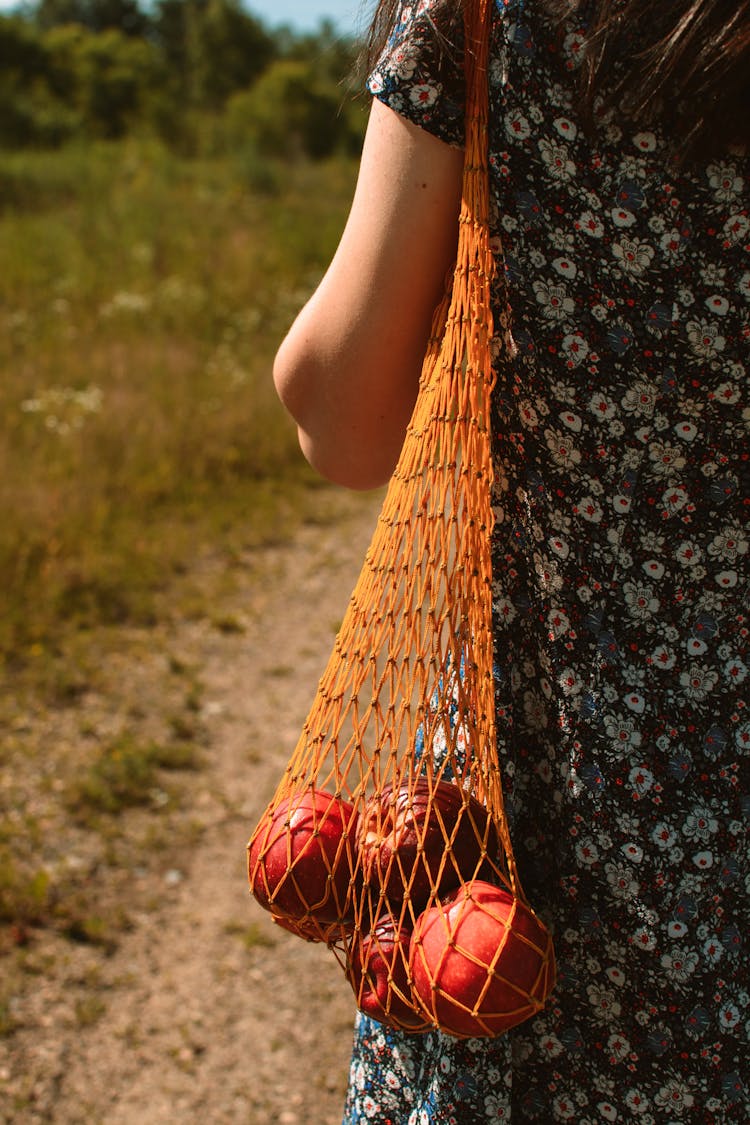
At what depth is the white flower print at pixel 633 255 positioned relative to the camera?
3.40 ft

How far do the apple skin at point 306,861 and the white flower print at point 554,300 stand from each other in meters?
0.57

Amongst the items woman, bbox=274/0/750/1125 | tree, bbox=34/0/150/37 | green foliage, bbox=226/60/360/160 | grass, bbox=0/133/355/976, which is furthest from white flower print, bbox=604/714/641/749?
tree, bbox=34/0/150/37

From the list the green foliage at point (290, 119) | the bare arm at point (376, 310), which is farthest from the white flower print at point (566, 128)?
the green foliage at point (290, 119)

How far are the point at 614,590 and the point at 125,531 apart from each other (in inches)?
164

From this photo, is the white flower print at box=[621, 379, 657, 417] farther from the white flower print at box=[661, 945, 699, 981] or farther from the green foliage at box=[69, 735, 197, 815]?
the green foliage at box=[69, 735, 197, 815]

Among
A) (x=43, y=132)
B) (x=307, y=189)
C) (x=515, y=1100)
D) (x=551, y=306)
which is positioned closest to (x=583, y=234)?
(x=551, y=306)

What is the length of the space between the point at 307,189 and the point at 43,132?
29.6 feet

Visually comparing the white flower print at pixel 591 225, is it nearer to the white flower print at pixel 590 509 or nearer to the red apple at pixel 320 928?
the white flower print at pixel 590 509

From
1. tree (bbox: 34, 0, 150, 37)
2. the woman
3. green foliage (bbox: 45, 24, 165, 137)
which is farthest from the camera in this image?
tree (bbox: 34, 0, 150, 37)

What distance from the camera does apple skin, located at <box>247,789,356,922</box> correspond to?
1167mm

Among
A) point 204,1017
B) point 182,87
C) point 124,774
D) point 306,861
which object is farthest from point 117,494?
point 182,87

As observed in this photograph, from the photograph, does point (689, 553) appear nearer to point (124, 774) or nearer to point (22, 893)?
point (22, 893)

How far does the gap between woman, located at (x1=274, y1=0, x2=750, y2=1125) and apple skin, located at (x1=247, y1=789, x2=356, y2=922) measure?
0.71 feet

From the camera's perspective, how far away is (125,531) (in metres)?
5.06
